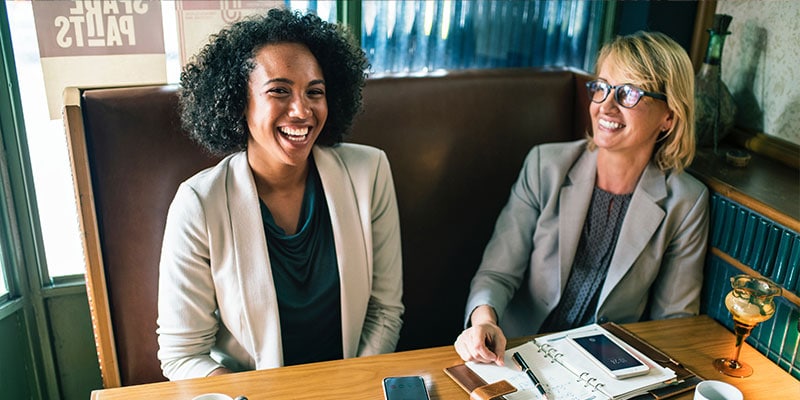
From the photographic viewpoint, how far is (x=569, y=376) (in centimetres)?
142

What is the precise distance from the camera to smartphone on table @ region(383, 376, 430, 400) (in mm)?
1342

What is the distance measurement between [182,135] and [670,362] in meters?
1.40

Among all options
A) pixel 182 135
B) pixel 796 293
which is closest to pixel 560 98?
pixel 796 293

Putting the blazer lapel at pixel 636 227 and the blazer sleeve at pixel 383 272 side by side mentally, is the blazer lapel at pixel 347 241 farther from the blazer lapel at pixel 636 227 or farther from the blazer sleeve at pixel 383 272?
the blazer lapel at pixel 636 227

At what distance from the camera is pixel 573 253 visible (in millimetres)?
1888

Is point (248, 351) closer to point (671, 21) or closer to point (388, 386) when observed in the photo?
point (388, 386)

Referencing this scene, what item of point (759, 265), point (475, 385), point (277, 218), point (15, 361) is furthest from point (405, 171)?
point (15, 361)

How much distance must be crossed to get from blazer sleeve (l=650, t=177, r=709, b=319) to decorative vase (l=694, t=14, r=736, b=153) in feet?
1.20

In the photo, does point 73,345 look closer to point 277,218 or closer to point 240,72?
point 277,218

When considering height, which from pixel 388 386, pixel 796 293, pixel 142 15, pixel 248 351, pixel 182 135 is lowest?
pixel 248 351

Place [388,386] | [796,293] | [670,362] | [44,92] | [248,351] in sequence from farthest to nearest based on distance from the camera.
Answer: [44,92] → [248,351] → [796,293] → [670,362] → [388,386]

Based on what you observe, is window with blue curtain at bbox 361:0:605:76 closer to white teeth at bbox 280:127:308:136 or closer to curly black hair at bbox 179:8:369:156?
curly black hair at bbox 179:8:369:156

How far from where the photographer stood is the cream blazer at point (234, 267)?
1618 mm

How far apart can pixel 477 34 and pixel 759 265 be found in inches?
48.8
